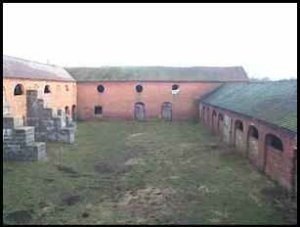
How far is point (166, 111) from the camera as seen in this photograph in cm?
3956

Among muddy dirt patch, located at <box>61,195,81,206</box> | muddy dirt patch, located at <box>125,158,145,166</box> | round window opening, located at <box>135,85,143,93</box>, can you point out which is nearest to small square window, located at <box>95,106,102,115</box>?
round window opening, located at <box>135,85,143,93</box>

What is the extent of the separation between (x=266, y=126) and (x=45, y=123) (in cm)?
1483

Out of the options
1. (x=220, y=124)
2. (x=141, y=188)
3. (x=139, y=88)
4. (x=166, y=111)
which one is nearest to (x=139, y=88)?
(x=139, y=88)

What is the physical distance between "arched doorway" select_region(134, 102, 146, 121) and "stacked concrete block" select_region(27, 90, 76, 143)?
15.1 meters

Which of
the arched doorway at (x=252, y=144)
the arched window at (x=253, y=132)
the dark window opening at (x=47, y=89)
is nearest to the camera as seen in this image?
the arched doorway at (x=252, y=144)

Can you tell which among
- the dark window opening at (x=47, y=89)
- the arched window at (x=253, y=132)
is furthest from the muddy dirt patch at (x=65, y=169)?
the dark window opening at (x=47, y=89)

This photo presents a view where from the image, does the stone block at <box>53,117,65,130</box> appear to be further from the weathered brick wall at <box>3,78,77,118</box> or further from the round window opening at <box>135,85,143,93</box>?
the round window opening at <box>135,85,143,93</box>

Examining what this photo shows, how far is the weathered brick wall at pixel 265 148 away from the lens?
14016 millimetres

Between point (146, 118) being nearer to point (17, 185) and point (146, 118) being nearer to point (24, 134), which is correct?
point (24, 134)

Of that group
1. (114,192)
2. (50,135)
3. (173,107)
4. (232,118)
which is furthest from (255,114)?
(173,107)

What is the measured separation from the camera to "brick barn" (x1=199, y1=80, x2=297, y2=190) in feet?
47.1

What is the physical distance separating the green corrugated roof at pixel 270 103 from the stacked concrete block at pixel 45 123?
11344 millimetres

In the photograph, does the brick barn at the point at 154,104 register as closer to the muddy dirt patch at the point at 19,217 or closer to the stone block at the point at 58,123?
the stone block at the point at 58,123

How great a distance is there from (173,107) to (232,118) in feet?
52.0
